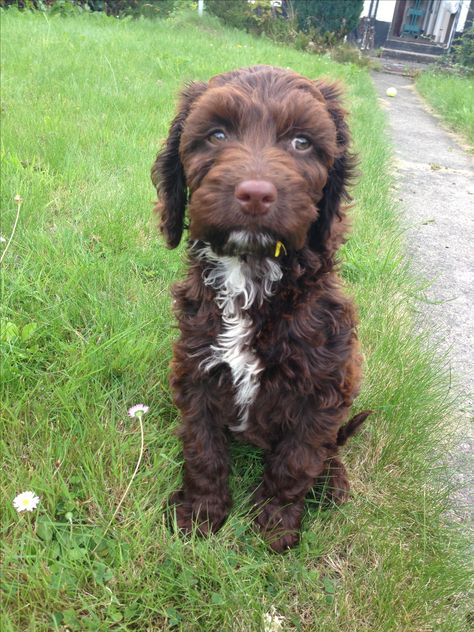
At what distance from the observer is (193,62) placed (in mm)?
8461

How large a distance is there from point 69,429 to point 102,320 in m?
0.65

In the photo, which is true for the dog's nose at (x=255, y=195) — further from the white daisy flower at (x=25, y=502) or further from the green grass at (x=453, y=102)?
the green grass at (x=453, y=102)

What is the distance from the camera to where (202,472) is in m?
2.07

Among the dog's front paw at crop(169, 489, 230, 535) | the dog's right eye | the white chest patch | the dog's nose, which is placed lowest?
the dog's front paw at crop(169, 489, 230, 535)

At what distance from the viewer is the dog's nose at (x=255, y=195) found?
1.53m

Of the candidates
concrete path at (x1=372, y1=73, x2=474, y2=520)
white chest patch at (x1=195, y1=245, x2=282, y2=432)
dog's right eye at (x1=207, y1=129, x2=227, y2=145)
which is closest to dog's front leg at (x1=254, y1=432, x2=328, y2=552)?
white chest patch at (x1=195, y1=245, x2=282, y2=432)

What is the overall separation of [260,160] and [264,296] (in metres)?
0.52

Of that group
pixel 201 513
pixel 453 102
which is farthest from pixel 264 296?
pixel 453 102

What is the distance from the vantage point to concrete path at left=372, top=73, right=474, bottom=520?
2.93 metres

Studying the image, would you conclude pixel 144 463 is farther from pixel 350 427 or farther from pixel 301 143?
pixel 301 143

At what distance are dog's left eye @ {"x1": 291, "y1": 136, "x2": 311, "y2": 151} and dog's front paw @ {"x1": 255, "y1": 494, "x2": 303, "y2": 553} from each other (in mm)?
1322

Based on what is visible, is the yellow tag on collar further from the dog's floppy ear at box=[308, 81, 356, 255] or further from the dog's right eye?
the dog's right eye

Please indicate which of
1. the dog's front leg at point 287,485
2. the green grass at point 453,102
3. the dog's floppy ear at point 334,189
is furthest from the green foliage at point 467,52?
the dog's front leg at point 287,485

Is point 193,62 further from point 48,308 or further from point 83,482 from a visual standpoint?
point 83,482
